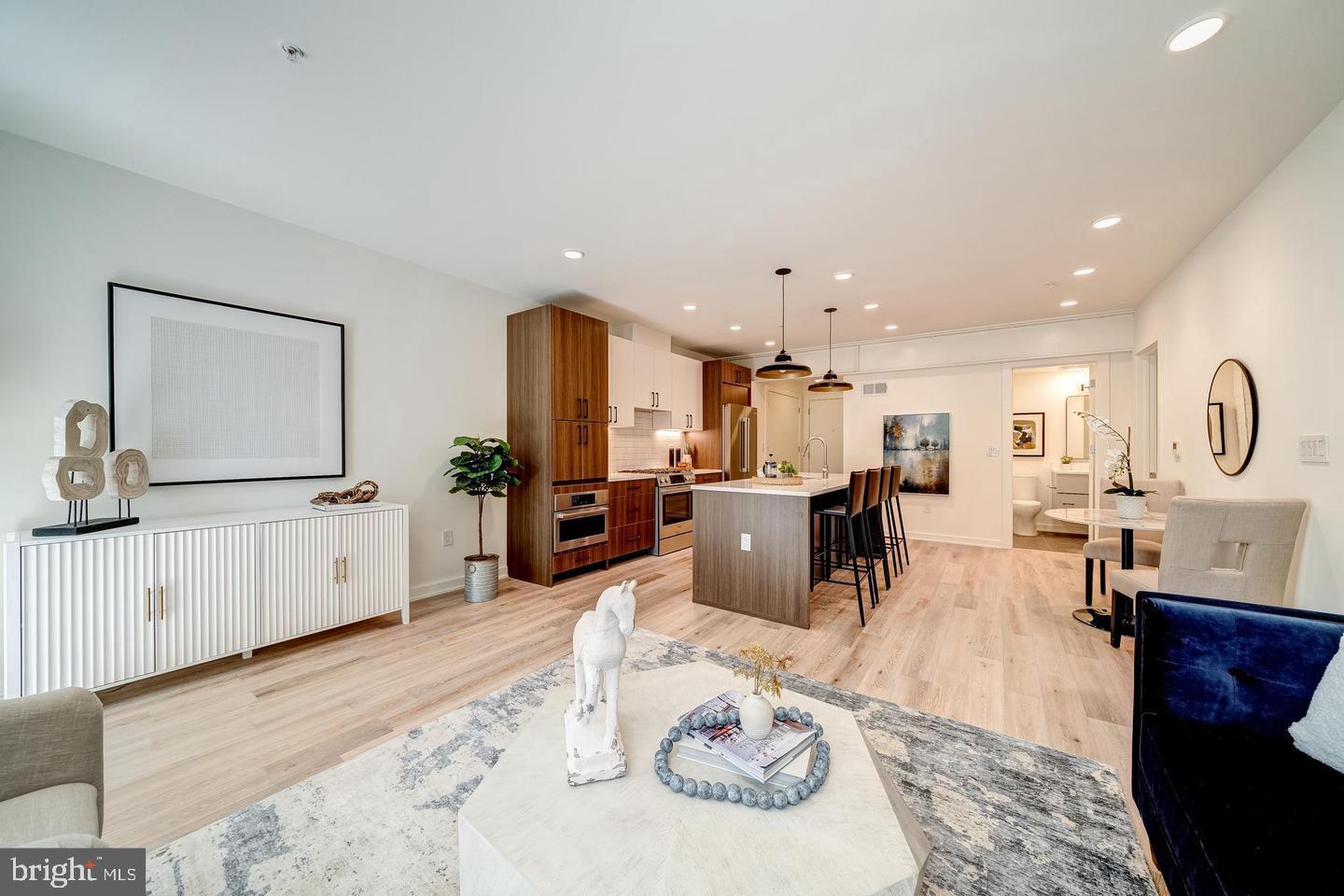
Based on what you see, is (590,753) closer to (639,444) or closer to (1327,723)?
(1327,723)

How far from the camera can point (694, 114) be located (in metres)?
2.06

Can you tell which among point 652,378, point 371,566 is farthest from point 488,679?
point 652,378

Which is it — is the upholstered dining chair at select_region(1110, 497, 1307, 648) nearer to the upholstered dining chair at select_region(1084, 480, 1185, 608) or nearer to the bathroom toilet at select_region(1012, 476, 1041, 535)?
the upholstered dining chair at select_region(1084, 480, 1185, 608)

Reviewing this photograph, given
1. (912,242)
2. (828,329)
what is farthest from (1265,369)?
(828,329)

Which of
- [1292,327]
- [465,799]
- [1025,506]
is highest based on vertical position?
[1292,327]

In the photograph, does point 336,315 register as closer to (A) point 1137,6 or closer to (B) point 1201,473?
(A) point 1137,6

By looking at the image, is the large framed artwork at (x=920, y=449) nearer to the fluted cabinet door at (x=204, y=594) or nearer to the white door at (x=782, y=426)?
the white door at (x=782, y=426)

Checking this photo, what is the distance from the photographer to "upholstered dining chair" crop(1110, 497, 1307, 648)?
210 centimetres

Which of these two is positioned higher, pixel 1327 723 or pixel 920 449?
pixel 920 449

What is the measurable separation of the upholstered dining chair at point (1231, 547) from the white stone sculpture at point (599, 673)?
8.46ft

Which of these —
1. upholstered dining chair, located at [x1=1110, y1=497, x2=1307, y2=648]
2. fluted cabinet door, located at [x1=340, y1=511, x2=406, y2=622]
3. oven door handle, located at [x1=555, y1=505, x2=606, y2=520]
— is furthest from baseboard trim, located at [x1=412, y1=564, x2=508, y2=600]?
upholstered dining chair, located at [x1=1110, y1=497, x2=1307, y2=648]

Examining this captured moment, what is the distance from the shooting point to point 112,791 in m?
1.71

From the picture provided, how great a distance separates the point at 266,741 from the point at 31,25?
2.75 meters

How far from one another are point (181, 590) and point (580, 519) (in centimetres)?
264
